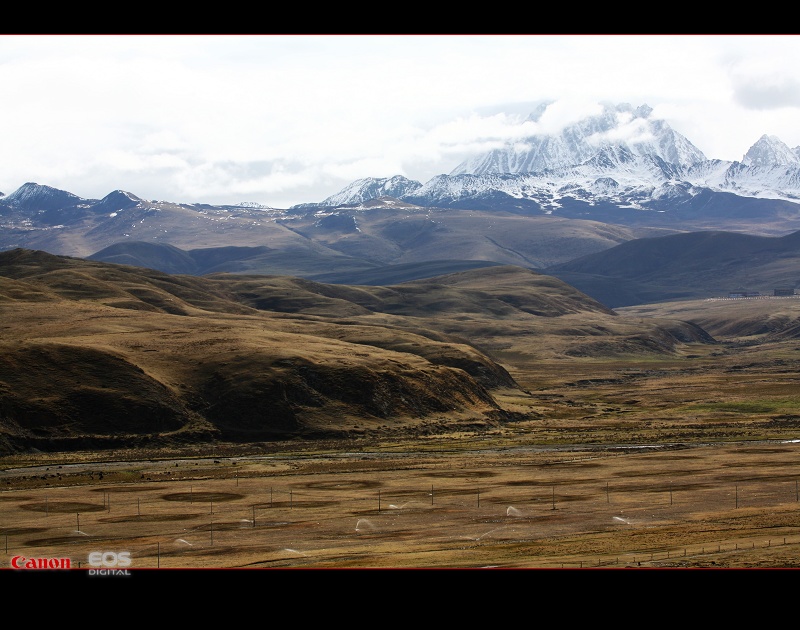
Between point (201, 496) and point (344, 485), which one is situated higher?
point (201, 496)

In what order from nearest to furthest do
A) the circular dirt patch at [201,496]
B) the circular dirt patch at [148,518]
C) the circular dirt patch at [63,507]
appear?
the circular dirt patch at [148,518]
the circular dirt patch at [63,507]
the circular dirt patch at [201,496]

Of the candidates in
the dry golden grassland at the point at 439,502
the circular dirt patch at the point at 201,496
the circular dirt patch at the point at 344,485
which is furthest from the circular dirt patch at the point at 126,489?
the circular dirt patch at the point at 344,485

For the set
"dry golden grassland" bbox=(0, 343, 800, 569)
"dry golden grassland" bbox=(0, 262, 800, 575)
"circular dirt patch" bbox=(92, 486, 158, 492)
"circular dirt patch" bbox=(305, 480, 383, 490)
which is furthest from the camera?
"circular dirt patch" bbox=(305, 480, 383, 490)

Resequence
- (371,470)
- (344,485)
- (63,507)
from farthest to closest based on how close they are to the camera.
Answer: (371,470)
(344,485)
(63,507)

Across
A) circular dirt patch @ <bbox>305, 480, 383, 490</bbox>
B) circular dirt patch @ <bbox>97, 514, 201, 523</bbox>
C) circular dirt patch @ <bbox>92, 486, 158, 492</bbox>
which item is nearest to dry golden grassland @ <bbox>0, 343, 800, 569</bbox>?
circular dirt patch @ <bbox>97, 514, 201, 523</bbox>

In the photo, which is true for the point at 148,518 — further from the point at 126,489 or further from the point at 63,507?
the point at 126,489

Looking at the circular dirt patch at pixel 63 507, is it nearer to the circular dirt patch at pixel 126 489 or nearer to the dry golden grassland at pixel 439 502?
the dry golden grassland at pixel 439 502

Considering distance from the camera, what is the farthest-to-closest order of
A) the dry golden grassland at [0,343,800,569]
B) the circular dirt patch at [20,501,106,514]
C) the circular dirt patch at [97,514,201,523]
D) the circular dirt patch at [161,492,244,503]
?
the circular dirt patch at [161,492,244,503], the circular dirt patch at [20,501,106,514], the circular dirt patch at [97,514,201,523], the dry golden grassland at [0,343,800,569]

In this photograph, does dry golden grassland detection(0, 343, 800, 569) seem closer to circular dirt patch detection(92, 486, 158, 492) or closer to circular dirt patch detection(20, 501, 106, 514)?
circular dirt patch detection(20, 501, 106, 514)

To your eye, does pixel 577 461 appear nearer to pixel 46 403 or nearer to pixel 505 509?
pixel 505 509

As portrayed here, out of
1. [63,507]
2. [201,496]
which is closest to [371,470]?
[201,496]

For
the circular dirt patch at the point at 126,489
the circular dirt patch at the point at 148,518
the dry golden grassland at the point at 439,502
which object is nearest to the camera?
the dry golden grassland at the point at 439,502
